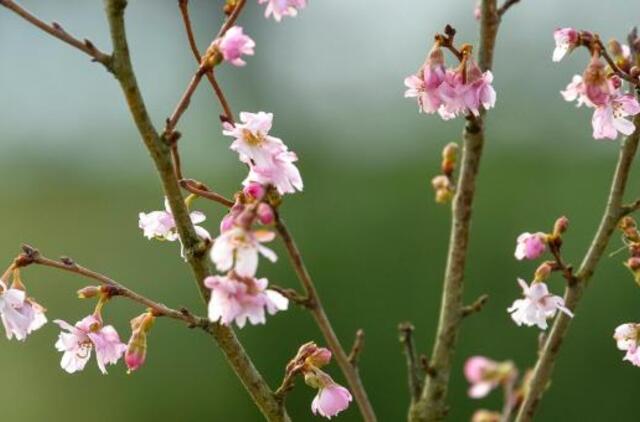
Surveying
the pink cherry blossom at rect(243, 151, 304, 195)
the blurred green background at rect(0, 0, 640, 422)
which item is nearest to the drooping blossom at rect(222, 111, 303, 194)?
the pink cherry blossom at rect(243, 151, 304, 195)

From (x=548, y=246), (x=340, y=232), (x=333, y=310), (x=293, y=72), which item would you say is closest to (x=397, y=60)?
(x=293, y=72)

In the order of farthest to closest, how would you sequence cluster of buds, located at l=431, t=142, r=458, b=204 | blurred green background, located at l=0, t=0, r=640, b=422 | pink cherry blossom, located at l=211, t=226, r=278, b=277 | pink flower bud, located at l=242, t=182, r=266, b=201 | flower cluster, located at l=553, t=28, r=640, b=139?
blurred green background, located at l=0, t=0, r=640, b=422 → cluster of buds, located at l=431, t=142, r=458, b=204 → flower cluster, located at l=553, t=28, r=640, b=139 → pink flower bud, located at l=242, t=182, r=266, b=201 → pink cherry blossom, located at l=211, t=226, r=278, b=277

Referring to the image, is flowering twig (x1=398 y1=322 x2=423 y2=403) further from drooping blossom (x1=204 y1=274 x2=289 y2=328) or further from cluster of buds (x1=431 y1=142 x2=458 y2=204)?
drooping blossom (x1=204 y1=274 x2=289 y2=328)

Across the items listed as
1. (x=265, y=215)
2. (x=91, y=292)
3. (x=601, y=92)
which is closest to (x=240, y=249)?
(x=265, y=215)

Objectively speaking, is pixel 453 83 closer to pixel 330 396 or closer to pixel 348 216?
pixel 330 396

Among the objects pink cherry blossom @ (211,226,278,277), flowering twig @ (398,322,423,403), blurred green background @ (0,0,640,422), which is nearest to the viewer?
pink cherry blossom @ (211,226,278,277)

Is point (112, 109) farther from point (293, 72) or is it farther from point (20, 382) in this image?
point (20, 382)
